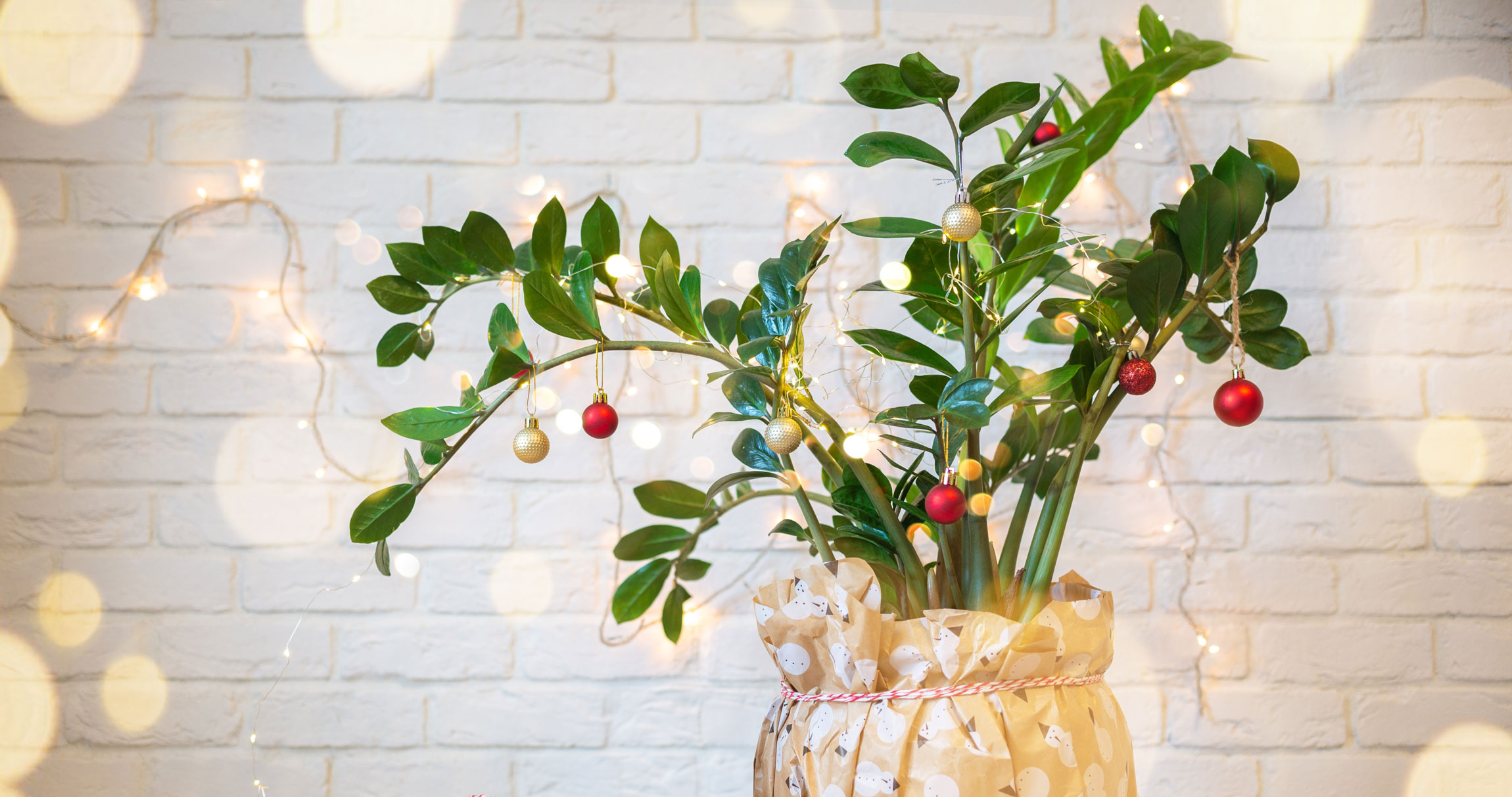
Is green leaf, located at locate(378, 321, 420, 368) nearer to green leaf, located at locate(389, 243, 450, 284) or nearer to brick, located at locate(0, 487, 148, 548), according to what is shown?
green leaf, located at locate(389, 243, 450, 284)

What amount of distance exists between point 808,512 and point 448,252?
330mm

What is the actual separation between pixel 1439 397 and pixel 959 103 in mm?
630

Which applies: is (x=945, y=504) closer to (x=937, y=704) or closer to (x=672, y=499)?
(x=937, y=704)

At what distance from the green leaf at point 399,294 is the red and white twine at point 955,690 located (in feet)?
1.38

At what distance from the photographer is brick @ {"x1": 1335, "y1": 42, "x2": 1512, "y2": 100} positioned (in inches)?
40.5

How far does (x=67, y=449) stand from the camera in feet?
3.37

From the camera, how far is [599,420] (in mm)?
633

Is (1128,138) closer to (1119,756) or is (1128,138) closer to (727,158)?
(727,158)

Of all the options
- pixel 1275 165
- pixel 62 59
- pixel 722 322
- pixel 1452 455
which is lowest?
pixel 1452 455

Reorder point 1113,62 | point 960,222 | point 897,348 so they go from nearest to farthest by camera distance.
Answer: point 960,222, point 897,348, point 1113,62

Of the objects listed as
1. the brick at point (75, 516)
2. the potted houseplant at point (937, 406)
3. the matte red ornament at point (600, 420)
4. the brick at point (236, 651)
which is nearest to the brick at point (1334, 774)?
the potted houseplant at point (937, 406)

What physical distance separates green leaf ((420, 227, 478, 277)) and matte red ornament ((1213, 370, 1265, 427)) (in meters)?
0.54

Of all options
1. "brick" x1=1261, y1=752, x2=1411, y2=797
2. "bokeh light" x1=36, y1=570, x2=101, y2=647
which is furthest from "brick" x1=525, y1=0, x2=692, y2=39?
"brick" x1=1261, y1=752, x2=1411, y2=797

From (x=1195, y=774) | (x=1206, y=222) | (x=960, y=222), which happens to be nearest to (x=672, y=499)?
(x=960, y=222)
